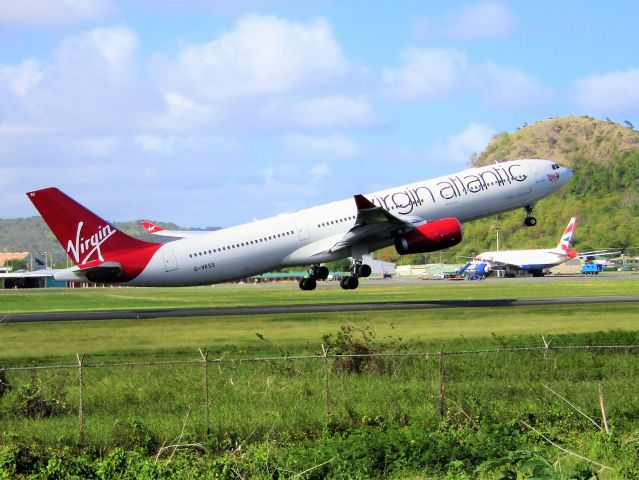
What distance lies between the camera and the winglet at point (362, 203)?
61.5m

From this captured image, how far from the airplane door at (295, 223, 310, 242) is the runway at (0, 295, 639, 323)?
4638 mm

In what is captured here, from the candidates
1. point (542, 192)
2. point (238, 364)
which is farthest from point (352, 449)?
point (542, 192)

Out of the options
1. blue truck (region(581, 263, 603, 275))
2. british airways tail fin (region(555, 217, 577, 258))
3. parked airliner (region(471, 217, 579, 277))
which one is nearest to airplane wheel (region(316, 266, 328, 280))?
parked airliner (region(471, 217, 579, 277))

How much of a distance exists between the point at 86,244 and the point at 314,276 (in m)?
17.3

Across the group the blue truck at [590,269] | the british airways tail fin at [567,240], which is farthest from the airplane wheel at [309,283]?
the blue truck at [590,269]

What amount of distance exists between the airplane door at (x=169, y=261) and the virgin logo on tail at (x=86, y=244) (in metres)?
3.71

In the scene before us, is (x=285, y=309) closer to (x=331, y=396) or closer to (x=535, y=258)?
(x=331, y=396)

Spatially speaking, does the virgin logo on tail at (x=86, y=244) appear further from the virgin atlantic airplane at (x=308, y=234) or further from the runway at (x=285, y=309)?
the runway at (x=285, y=309)

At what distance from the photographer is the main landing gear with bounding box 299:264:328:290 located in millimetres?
69062

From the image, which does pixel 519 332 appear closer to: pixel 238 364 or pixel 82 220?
pixel 238 364

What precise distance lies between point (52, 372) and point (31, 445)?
13129 millimetres

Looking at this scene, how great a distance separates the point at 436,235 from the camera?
209 ft

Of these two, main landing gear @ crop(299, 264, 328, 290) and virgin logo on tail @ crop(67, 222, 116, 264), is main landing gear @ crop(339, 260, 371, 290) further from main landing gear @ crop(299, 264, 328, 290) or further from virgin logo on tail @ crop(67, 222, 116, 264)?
virgin logo on tail @ crop(67, 222, 116, 264)

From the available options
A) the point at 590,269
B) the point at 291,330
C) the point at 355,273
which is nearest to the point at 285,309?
the point at 355,273
